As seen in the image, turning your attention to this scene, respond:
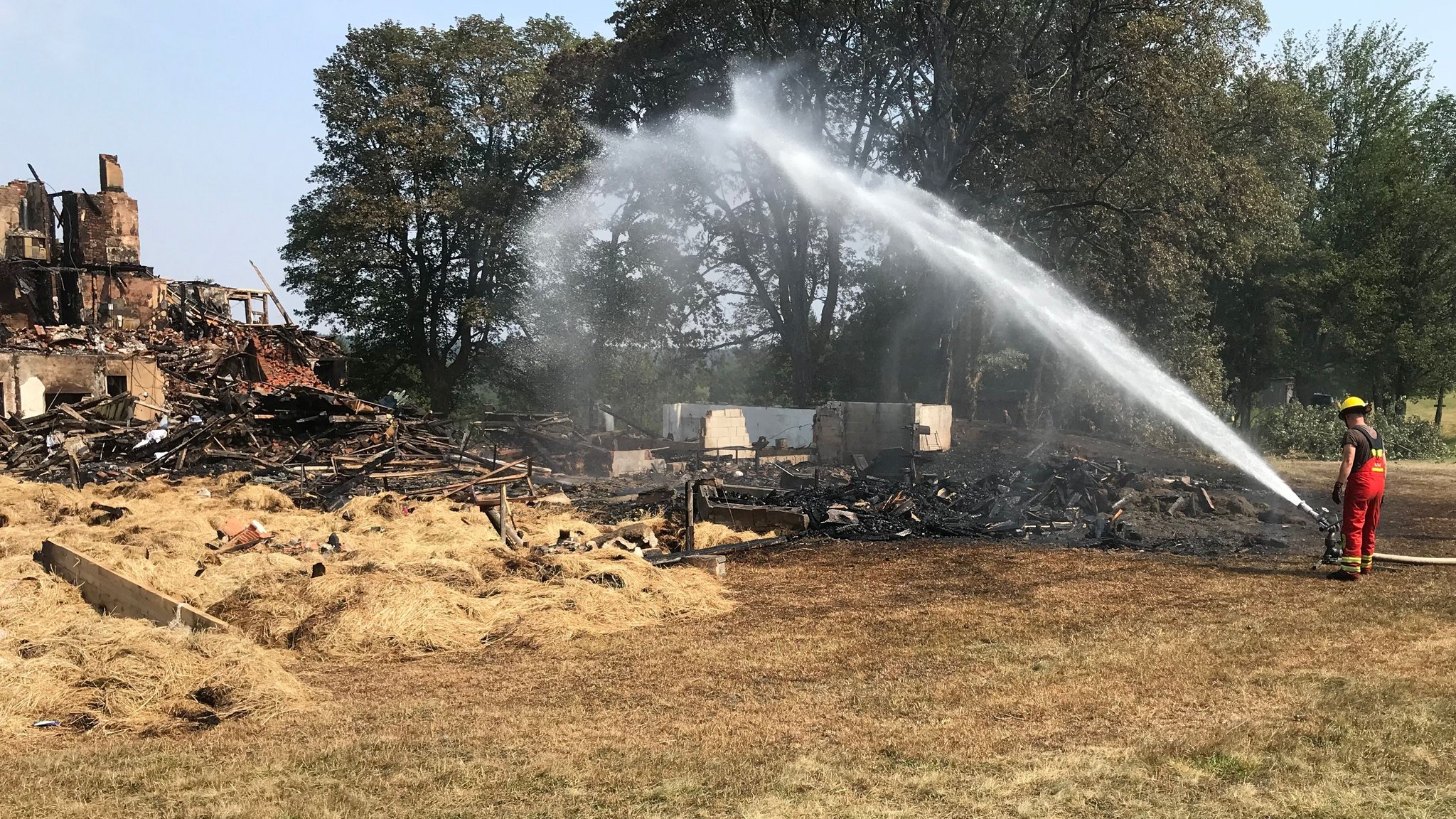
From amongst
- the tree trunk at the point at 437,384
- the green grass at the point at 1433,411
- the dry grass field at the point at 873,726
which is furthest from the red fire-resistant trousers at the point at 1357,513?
the green grass at the point at 1433,411

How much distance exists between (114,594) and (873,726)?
20.6ft

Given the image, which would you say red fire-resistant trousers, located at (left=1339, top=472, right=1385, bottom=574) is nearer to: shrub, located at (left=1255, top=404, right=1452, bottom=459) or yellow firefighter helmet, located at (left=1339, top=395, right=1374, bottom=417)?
yellow firefighter helmet, located at (left=1339, top=395, right=1374, bottom=417)

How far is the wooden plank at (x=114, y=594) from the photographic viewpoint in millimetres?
7777

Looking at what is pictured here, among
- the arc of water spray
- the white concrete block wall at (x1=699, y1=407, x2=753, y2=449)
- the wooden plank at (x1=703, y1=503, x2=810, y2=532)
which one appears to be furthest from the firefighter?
the arc of water spray

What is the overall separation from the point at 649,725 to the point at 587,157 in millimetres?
35375

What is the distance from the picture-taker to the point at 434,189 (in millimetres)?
41062

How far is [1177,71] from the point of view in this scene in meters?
28.6

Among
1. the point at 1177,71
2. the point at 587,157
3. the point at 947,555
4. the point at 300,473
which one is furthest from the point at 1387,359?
the point at 300,473

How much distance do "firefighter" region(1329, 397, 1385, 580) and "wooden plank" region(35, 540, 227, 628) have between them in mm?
10222

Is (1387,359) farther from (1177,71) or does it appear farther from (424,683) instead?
(424,683)

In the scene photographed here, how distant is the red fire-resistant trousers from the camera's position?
1040cm

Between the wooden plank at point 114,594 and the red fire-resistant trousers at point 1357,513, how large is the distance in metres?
10.2

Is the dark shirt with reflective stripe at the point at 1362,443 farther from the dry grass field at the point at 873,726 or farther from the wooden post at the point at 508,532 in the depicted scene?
the wooden post at the point at 508,532

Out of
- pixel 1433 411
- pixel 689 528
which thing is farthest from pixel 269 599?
pixel 1433 411
